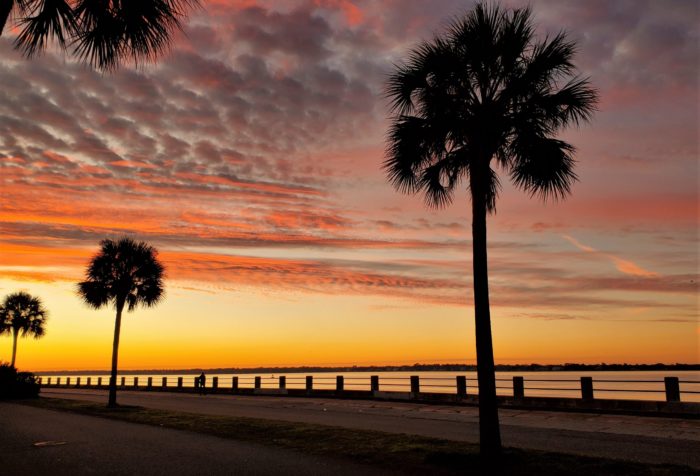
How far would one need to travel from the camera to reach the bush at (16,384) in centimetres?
3750

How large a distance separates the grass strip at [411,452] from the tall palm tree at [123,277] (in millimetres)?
16390

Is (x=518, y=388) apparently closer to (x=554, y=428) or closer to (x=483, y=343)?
(x=554, y=428)

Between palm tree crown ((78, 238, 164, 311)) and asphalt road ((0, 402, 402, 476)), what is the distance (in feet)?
52.7

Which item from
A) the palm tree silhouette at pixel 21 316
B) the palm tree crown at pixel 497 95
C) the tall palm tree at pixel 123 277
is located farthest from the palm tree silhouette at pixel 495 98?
the palm tree silhouette at pixel 21 316

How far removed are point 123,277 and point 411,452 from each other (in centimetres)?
2561

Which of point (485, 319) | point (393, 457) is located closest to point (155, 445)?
point (393, 457)

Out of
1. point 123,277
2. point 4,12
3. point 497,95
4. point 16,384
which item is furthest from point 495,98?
point 16,384

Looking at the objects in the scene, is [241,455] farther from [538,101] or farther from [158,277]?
[158,277]

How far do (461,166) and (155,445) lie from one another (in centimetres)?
951

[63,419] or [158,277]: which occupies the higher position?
[158,277]

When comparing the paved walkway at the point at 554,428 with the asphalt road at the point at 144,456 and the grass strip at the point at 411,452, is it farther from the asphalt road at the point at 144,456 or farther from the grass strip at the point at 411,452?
the asphalt road at the point at 144,456

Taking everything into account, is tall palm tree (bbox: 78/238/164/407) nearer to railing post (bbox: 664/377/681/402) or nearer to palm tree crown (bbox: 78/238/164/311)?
palm tree crown (bbox: 78/238/164/311)

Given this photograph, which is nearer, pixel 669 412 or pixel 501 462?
pixel 501 462

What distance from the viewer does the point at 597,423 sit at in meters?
18.0
